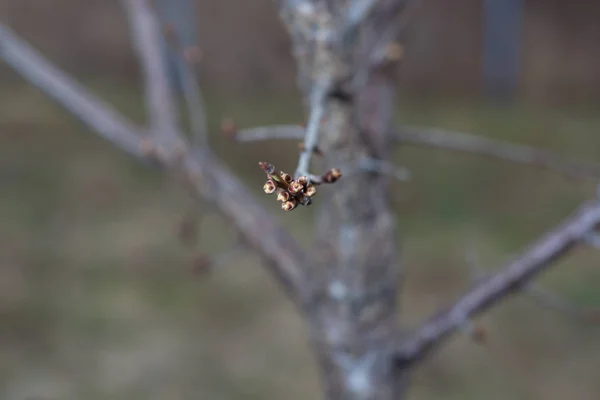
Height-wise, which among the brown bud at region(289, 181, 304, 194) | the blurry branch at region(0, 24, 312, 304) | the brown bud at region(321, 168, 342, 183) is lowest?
the brown bud at region(289, 181, 304, 194)

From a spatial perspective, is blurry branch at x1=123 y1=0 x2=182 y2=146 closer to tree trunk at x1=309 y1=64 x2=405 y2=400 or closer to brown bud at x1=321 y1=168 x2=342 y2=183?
tree trunk at x1=309 y1=64 x2=405 y2=400

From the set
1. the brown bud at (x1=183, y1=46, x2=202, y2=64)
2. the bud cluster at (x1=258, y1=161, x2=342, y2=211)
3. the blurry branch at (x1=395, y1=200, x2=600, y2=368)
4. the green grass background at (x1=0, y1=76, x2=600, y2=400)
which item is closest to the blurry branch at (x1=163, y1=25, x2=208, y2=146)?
the brown bud at (x1=183, y1=46, x2=202, y2=64)

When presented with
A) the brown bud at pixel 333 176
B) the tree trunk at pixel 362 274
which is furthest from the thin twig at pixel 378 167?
the brown bud at pixel 333 176

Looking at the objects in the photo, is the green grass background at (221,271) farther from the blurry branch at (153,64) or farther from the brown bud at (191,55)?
the brown bud at (191,55)

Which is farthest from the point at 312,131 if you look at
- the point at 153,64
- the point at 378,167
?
the point at 153,64

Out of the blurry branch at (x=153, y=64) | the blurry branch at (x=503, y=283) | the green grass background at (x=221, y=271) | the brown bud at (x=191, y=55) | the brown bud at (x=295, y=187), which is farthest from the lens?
the green grass background at (x=221, y=271)
